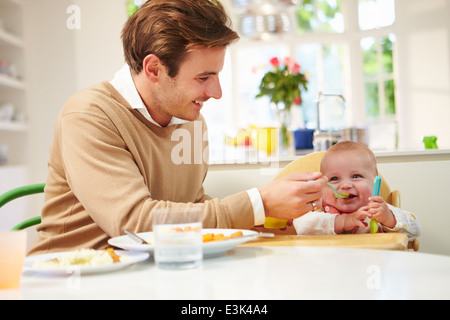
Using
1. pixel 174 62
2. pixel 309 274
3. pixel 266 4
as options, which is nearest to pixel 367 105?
pixel 266 4

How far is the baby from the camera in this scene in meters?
1.50

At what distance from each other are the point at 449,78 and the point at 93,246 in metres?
6.16

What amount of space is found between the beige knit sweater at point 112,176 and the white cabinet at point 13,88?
10.5 ft

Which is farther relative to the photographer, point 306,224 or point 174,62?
point 306,224

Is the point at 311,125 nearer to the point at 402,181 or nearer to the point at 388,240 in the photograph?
the point at 402,181

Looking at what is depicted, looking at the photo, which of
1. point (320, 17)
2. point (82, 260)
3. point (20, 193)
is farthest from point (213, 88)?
point (320, 17)

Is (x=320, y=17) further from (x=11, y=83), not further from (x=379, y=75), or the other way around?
(x=11, y=83)

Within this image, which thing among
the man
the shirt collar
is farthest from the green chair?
the shirt collar

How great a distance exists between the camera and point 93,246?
4.37ft

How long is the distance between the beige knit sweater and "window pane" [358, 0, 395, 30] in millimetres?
6233

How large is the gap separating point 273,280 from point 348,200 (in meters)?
1.00

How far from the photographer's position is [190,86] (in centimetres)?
148

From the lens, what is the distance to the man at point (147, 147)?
110 centimetres

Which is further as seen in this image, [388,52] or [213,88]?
[388,52]
